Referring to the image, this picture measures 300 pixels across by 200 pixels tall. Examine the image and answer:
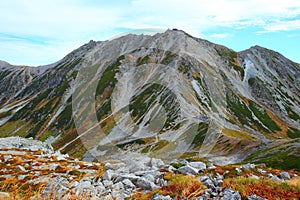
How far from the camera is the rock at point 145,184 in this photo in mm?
16234

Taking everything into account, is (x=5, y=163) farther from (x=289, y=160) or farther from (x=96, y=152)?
(x=96, y=152)

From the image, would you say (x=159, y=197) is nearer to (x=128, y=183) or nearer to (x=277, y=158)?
(x=128, y=183)

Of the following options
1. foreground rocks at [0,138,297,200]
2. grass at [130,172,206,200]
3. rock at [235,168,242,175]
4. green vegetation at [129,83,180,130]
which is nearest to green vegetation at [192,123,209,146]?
green vegetation at [129,83,180,130]

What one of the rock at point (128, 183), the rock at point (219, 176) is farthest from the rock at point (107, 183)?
the rock at point (219, 176)

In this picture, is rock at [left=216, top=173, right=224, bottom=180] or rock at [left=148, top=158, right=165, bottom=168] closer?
rock at [left=216, top=173, right=224, bottom=180]

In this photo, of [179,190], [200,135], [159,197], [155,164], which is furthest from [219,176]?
[200,135]

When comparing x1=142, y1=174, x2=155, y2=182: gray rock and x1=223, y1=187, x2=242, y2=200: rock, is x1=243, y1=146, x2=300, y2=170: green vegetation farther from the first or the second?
x1=223, y1=187, x2=242, y2=200: rock

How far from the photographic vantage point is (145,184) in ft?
54.5

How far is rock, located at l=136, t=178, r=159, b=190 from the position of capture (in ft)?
53.3

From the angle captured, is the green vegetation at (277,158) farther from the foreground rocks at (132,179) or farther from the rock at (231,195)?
the rock at (231,195)

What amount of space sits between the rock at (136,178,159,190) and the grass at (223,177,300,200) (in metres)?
4.22

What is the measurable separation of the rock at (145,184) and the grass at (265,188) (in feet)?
13.9

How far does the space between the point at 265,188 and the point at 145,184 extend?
6825 mm

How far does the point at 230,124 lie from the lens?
575ft
